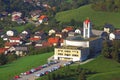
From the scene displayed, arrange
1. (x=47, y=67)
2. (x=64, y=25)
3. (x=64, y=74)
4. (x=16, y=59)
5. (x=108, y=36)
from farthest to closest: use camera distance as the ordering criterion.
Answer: (x=64, y=25) → (x=108, y=36) → (x=16, y=59) → (x=47, y=67) → (x=64, y=74)

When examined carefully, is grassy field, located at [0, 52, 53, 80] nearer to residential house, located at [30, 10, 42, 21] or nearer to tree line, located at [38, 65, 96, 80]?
tree line, located at [38, 65, 96, 80]

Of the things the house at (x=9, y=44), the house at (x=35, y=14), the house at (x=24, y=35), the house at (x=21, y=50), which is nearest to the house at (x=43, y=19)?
the house at (x=35, y=14)

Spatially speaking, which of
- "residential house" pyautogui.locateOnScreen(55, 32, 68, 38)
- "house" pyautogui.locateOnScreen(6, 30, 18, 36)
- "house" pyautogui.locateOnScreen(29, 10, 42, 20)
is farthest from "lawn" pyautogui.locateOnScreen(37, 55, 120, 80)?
"house" pyautogui.locateOnScreen(29, 10, 42, 20)

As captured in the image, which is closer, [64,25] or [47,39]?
[47,39]

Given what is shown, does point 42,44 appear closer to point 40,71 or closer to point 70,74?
point 40,71

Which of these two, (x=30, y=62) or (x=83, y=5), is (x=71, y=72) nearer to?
(x=30, y=62)

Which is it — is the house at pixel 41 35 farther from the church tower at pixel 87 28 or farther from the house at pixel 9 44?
the church tower at pixel 87 28

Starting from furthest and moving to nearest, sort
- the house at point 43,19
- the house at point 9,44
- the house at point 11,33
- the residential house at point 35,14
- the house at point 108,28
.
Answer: the residential house at point 35,14, the house at point 43,19, the house at point 11,33, the house at point 108,28, the house at point 9,44

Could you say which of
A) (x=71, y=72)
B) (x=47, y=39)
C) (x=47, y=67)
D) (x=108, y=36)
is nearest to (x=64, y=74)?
(x=71, y=72)
